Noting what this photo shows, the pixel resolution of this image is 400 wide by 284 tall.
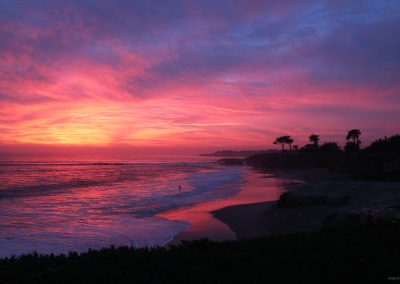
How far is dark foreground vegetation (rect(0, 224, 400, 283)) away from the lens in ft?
21.5

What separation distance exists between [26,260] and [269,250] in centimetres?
515

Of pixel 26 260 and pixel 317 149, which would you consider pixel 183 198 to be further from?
pixel 317 149

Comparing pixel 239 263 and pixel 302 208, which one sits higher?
pixel 239 263

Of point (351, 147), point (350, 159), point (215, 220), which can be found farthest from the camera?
point (351, 147)

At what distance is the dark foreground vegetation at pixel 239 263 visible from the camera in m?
6.55

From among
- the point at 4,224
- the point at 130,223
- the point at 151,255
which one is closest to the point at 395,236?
the point at 151,255

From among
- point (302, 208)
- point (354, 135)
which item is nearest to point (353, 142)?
point (354, 135)

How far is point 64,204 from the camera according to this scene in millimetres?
28359

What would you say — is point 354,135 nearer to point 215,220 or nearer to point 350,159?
point 350,159

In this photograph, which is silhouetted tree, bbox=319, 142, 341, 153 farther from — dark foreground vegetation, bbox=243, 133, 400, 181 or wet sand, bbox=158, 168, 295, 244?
wet sand, bbox=158, 168, 295, 244

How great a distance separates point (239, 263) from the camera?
7.32 meters

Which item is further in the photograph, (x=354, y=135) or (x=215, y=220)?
(x=354, y=135)

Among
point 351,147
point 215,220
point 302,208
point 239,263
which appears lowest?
point 215,220

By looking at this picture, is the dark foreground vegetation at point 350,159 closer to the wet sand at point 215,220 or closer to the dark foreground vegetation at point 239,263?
the wet sand at point 215,220
